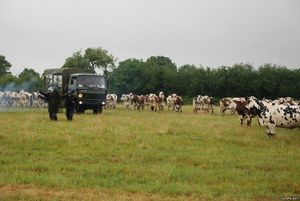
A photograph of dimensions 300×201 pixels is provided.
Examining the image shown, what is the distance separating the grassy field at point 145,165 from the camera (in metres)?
9.84

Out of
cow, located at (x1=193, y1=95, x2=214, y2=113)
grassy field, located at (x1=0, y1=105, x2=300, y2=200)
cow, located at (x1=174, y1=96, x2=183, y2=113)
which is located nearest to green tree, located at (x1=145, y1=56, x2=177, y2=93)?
cow, located at (x1=193, y1=95, x2=214, y2=113)

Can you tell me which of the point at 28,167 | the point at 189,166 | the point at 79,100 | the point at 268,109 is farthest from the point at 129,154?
the point at 79,100

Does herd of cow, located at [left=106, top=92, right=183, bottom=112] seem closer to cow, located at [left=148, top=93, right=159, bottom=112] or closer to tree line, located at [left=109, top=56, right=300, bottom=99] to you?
cow, located at [left=148, top=93, right=159, bottom=112]

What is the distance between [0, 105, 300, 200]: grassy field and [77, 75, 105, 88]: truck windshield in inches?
540

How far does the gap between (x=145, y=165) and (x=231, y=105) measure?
22.6 meters

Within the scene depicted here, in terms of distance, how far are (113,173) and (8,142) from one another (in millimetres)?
6384

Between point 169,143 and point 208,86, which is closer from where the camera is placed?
point 169,143

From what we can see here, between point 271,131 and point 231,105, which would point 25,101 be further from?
point 271,131

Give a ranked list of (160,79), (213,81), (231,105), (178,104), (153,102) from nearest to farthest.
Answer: (231,105)
(178,104)
(153,102)
(213,81)
(160,79)

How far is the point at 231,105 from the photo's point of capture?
34.4 m

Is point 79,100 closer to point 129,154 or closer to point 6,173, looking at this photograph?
point 129,154

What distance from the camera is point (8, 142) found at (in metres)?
16.5

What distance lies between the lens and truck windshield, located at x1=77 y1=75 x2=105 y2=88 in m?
33.4

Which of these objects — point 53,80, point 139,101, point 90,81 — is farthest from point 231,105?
point 139,101
